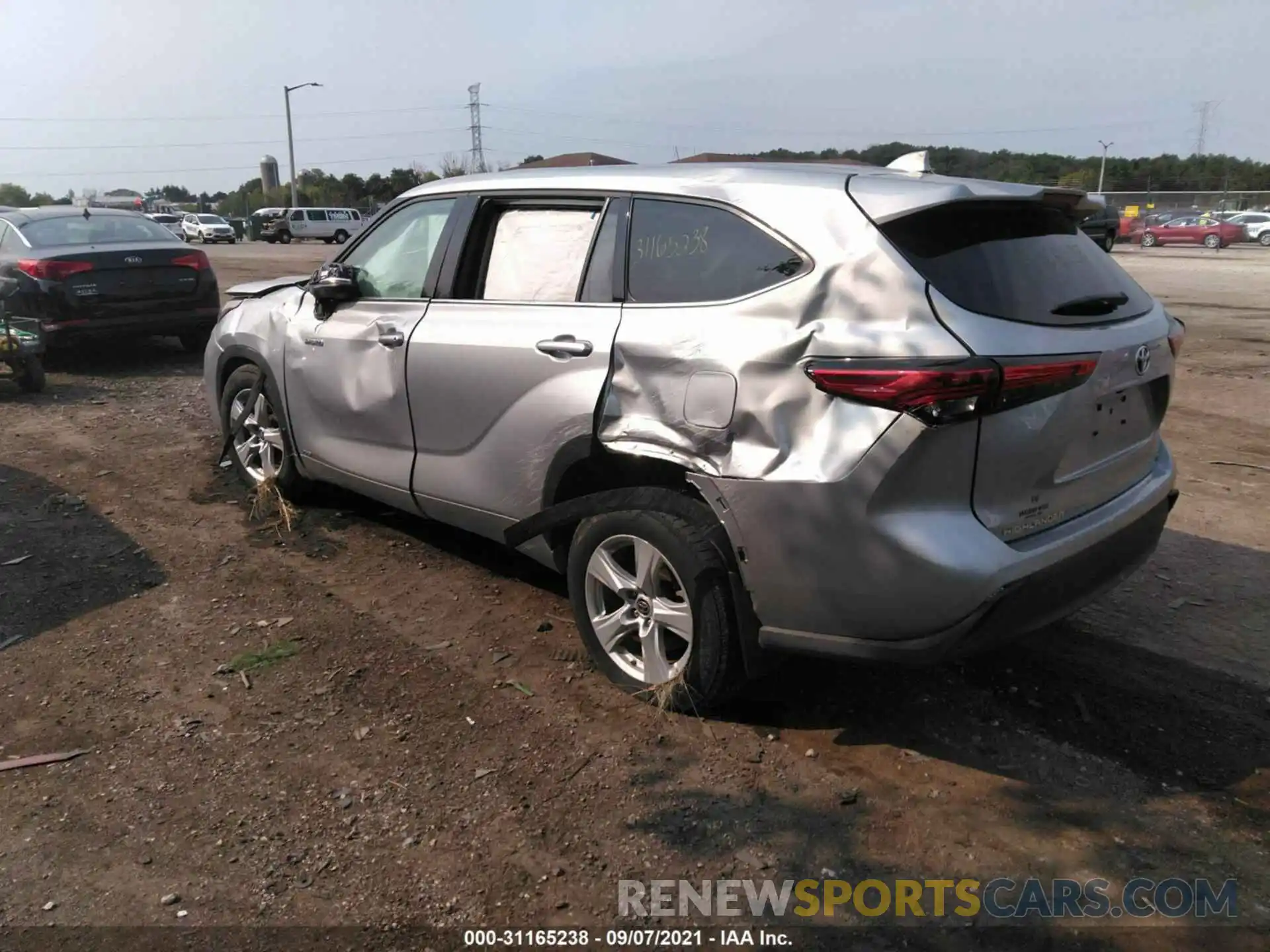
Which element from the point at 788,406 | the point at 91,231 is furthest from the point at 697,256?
the point at 91,231

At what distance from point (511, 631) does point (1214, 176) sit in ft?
206

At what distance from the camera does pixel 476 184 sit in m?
4.38

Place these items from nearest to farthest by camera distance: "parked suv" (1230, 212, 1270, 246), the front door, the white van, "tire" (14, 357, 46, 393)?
1. the front door
2. "tire" (14, 357, 46, 393)
3. "parked suv" (1230, 212, 1270, 246)
4. the white van

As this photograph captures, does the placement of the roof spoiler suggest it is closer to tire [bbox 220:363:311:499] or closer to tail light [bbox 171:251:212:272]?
tire [bbox 220:363:311:499]

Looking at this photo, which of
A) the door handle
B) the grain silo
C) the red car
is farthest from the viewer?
the grain silo

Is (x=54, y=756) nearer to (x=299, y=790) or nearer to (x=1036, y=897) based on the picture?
(x=299, y=790)

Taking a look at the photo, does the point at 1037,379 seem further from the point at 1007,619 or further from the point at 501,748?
the point at 501,748

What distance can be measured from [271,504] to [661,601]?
9.99ft

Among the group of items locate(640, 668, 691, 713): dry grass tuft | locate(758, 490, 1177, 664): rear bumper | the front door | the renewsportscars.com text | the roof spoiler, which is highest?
the roof spoiler

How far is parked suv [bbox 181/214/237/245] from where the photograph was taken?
49.4 metres

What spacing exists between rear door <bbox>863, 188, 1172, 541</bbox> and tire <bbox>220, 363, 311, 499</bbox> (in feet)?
11.7

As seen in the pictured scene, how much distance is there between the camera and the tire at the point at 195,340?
10.7 metres

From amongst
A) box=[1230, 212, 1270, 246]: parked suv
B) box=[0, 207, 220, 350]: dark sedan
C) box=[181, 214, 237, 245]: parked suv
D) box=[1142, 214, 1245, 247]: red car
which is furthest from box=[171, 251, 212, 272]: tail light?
box=[181, 214, 237, 245]: parked suv

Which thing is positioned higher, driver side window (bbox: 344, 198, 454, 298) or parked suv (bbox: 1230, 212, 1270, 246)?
driver side window (bbox: 344, 198, 454, 298)
